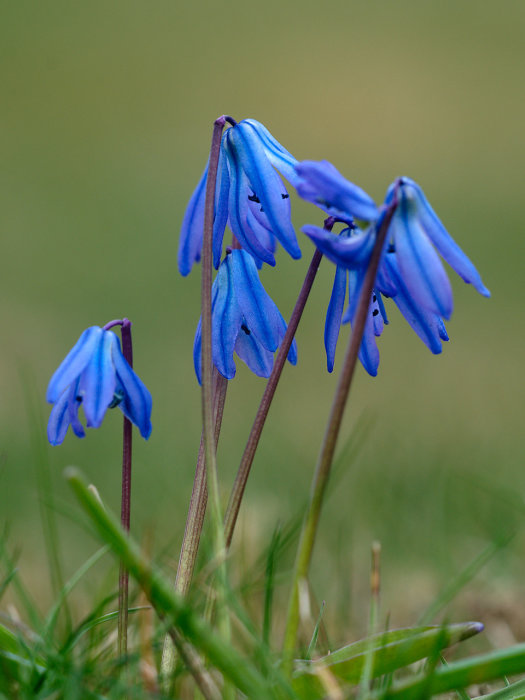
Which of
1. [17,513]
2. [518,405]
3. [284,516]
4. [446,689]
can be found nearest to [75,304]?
[518,405]

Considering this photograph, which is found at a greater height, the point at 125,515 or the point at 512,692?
the point at 125,515

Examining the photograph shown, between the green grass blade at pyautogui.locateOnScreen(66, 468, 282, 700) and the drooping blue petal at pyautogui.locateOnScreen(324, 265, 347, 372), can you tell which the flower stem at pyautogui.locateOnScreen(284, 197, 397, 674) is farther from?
the drooping blue petal at pyautogui.locateOnScreen(324, 265, 347, 372)

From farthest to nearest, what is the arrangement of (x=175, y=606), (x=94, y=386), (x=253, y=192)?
1. (x=253, y=192)
2. (x=94, y=386)
3. (x=175, y=606)

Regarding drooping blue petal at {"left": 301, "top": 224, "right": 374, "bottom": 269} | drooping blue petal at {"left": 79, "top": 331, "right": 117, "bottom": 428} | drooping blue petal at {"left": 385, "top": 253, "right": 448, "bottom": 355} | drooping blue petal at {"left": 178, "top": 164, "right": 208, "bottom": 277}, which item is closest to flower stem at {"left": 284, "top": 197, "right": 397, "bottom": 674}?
drooping blue petal at {"left": 301, "top": 224, "right": 374, "bottom": 269}

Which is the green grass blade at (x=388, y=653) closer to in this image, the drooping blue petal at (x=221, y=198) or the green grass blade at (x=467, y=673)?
the green grass blade at (x=467, y=673)

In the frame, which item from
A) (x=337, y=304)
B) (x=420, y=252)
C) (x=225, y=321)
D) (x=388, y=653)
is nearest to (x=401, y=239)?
(x=420, y=252)

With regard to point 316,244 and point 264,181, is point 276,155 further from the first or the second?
point 316,244
